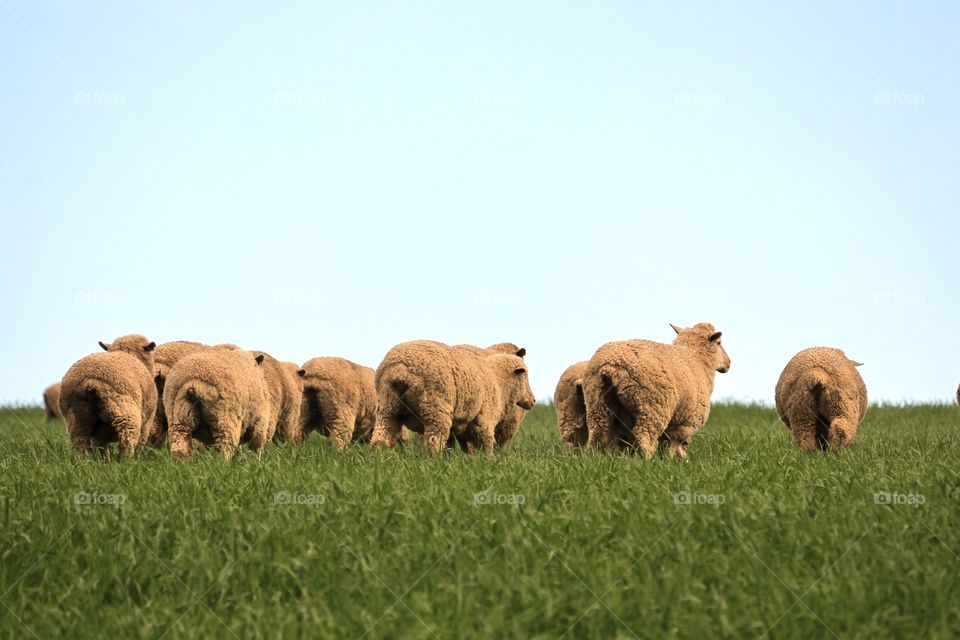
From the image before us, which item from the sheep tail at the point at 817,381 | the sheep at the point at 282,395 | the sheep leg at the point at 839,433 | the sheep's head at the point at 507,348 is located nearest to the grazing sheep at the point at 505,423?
the sheep's head at the point at 507,348

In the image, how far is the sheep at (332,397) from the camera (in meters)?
14.9

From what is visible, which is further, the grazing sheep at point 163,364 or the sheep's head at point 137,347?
the grazing sheep at point 163,364

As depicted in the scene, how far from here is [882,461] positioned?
991 centimetres

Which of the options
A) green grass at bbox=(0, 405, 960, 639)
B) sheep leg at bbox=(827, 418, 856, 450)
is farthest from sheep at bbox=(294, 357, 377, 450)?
sheep leg at bbox=(827, 418, 856, 450)

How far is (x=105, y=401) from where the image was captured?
1116cm

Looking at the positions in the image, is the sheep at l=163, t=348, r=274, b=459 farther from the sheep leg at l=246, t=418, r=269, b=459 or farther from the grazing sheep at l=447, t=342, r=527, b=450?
the grazing sheep at l=447, t=342, r=527, b=450

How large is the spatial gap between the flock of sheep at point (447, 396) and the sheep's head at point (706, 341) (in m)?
0.02

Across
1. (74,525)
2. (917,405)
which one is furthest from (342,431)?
(917,405)

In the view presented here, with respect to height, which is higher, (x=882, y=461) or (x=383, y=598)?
(x=882, y=461)

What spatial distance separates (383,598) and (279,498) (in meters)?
2.28

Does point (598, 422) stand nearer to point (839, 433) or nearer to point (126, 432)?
point (839, 433)

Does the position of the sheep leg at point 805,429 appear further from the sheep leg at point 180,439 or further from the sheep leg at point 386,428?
the sheep leg at point 180,439

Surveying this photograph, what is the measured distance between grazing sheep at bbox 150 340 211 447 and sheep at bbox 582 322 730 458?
568 centimetres

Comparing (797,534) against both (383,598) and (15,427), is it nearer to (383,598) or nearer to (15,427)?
(383,598)
